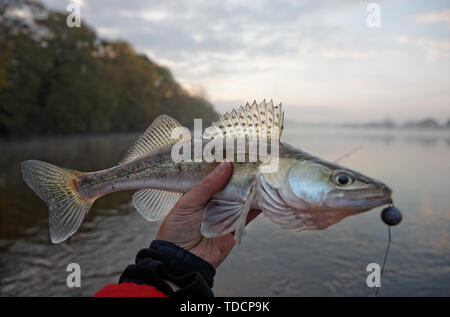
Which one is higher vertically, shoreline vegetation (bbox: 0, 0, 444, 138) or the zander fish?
shoreline vegetation (bbox: 0, 0, 444, 138)

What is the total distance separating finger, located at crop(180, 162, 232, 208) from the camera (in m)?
3.06

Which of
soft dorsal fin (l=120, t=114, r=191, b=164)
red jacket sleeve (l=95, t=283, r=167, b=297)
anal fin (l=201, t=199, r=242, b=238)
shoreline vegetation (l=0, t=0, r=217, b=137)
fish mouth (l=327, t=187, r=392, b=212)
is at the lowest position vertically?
red jacket sleeve (l=95, t=283, r=167, b=297)

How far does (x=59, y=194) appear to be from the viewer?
11.6ft

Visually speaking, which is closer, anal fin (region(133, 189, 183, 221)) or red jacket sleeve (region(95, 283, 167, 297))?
red jacket sleeve (region(95, 283, 167, 297))

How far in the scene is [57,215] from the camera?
3.51 m

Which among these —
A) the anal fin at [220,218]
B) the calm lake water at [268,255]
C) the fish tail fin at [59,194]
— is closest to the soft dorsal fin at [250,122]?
the anal fin at [220,218]

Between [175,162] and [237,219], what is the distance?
969 mm

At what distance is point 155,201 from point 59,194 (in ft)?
3.68

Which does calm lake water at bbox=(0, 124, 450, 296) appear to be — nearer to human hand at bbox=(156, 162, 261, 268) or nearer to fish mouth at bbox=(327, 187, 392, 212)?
human hand at bbox=(156, 162, 261, 268)

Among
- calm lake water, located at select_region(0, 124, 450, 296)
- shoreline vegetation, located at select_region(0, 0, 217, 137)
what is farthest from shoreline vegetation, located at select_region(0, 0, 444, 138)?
calm lake water, located at select_region(0, 124, 450, 296)

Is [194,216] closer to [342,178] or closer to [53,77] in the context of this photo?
[342,178]

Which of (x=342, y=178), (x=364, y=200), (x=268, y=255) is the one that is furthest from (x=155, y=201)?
(x=268, y=255)

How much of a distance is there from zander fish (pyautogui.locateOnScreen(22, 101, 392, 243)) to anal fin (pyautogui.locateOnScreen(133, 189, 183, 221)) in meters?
0.01

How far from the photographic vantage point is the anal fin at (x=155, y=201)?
12.0 ft
